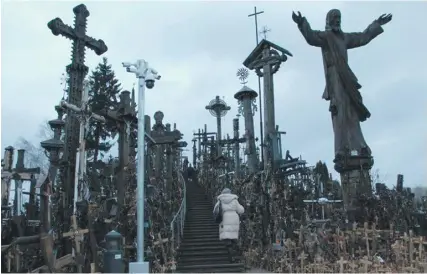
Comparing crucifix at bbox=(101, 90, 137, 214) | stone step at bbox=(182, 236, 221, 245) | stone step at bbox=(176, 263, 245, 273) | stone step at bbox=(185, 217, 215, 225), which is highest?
crucifix at bbox=(101, 90, 137, 214)

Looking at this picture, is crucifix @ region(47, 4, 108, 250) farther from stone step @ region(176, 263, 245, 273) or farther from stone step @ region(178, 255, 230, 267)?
stone step @ region(176, 263, 245, 273)

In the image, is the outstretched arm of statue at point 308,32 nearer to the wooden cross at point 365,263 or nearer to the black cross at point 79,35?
the wooden cross at point 365,263

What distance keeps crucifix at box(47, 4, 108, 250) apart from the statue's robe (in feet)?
25.6

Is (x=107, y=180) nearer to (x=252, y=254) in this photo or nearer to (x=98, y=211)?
(x=98, y=211)

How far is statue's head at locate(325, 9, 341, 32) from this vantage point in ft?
44.5

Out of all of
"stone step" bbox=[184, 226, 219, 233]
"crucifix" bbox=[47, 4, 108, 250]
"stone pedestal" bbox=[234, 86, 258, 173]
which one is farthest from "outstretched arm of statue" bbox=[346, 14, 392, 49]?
"stone pedestal" bbox=[234, 86, 258, 173]

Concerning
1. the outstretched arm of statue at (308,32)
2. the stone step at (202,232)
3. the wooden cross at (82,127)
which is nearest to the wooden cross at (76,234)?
the wooden cross at (82,127)

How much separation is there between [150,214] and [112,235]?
411 cm

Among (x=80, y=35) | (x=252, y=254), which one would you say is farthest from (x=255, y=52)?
(x=252, y=254)

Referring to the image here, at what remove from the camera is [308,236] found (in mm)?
11039

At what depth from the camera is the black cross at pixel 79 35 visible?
14922 mm

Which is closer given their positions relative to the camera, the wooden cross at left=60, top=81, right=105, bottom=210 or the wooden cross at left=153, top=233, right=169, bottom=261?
the wooden cross at left=153, top=233, right=169, bottom=261

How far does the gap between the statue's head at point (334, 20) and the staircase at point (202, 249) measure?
7738 millimetres

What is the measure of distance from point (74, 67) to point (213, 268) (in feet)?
28.3
